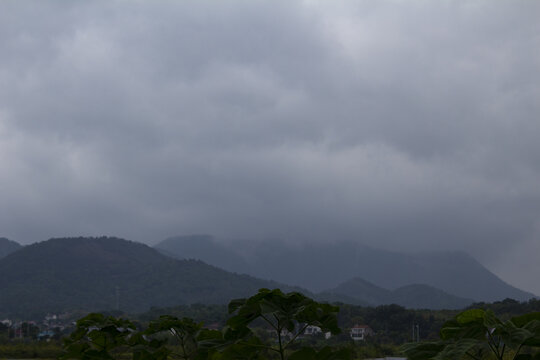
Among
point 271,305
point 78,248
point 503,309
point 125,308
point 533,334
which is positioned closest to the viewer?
point 533,334

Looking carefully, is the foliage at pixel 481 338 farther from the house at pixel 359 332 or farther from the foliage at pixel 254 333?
the house at pixel 359 332

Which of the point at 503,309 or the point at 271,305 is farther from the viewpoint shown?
the point at 503,309

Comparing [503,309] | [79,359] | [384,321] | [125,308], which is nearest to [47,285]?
[125,308]

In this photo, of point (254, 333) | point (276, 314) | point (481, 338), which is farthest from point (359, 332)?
point (481, 338)

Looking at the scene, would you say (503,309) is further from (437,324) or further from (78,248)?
(78,248)

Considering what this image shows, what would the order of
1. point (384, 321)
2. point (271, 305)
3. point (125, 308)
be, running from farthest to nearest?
point (125, 308) → point (384, 321) → point (271, 305)

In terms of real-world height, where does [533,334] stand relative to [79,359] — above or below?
above

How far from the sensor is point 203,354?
6.76 ft

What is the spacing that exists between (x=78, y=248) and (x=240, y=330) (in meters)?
200

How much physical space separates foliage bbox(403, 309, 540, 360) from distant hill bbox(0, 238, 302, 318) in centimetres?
14324

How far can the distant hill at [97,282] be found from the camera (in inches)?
5768

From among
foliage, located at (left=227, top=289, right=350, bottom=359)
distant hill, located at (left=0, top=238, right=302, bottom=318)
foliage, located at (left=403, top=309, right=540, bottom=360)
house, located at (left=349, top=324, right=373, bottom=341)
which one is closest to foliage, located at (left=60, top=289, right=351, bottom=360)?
foliage, located at (left=227, top=289, right=350, bottom=359)

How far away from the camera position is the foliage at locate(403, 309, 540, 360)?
56.4 inches

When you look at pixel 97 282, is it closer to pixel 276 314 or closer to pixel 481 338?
pixel 276 314
